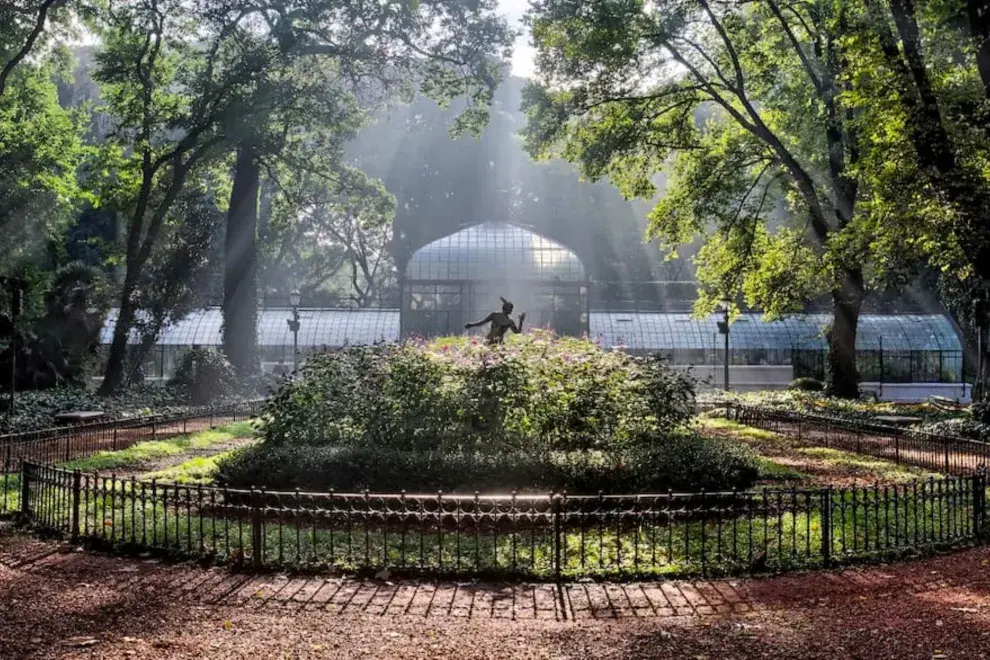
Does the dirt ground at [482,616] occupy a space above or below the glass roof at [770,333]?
below

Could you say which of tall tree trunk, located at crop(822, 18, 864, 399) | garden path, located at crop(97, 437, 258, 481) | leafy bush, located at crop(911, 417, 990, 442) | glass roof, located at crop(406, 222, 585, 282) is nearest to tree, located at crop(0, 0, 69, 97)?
garden path, located at crop(97, 437, 258, 481)

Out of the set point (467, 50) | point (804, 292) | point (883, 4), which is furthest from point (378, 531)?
point (804, 292)

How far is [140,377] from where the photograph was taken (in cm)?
3344

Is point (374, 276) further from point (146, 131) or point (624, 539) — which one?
point (624, 539)

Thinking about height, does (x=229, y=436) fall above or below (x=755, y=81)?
below

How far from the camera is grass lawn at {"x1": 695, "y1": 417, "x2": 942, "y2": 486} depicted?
493 inches

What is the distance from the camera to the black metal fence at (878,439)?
14.1 metres

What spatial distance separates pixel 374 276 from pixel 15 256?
1000 inches

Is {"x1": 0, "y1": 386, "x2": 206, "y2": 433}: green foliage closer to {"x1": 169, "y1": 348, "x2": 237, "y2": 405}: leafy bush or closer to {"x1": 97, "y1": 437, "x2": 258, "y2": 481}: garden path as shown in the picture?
{"x1": 169, "y1": 348, "x2": 237, "y2": 405}: leafy bush

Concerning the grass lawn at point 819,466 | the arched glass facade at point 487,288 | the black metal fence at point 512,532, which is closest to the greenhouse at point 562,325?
the arched glass facade at point 487,288

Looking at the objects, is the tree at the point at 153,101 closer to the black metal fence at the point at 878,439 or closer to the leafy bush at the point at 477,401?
the leafy bush at the point at 477,401

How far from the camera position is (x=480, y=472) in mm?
10070

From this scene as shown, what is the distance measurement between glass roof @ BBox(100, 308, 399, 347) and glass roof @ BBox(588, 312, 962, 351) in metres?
10.3

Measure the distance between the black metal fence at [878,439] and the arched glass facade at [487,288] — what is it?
1262 centimetres
